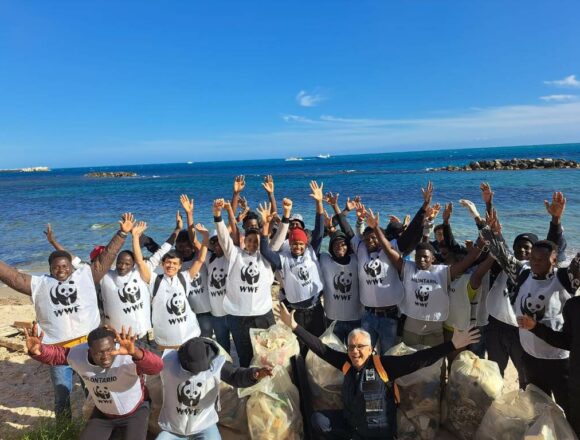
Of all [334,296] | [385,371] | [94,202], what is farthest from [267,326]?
[94,202]

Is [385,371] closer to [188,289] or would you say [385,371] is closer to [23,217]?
[188,289]

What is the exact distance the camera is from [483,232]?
12.6 ft

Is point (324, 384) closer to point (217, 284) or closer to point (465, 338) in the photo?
point (465, 338)

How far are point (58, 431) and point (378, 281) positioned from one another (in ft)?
10.4

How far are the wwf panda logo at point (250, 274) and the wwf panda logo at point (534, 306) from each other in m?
2.46

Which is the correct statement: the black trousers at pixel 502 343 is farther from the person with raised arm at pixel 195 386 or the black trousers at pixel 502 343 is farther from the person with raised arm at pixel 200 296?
the person with raised arm at pixel 200 296

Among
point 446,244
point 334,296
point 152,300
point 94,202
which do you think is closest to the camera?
point 152,300

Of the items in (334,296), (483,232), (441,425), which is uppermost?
(483,232)

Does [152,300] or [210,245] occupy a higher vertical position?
[210,245]

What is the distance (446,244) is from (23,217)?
78.8 ft

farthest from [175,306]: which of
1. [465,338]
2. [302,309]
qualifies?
[465,338]

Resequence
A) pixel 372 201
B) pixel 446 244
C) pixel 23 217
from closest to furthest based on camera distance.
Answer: pixel 446 244, pixel 23 217, pixel 372 201

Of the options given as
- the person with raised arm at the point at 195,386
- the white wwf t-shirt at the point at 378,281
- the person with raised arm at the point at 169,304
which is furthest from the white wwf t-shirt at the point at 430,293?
the person with raised arm at the point at 169,304

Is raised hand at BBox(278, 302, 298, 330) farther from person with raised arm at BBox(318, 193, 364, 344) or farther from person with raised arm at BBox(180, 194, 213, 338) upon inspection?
person with raised arm at BBox(180, 194, 213, 338)
